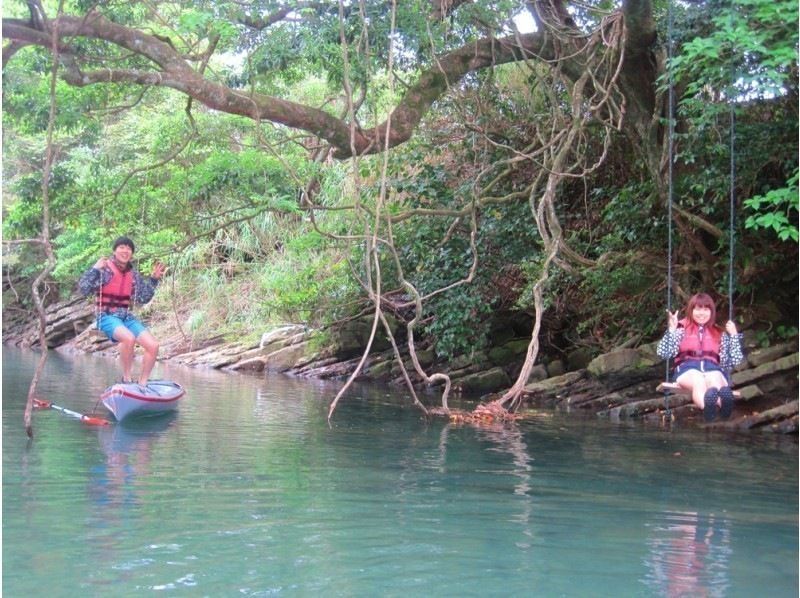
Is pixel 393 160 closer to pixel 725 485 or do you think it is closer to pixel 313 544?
pixel 725 485

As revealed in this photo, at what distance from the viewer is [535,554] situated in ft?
18.8

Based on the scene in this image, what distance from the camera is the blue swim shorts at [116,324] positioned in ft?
35.9

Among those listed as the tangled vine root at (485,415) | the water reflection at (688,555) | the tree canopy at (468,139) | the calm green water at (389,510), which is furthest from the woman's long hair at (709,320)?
the tangled vine root at (485,415)

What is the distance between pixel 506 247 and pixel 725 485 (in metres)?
7.07

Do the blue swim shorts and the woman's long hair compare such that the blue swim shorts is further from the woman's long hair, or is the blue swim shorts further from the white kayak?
the woman's long hair

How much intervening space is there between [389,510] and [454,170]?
28.9 ft

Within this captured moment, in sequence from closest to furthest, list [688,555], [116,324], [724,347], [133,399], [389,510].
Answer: [688,555] → [389,510] → [724,347] → [116,324] → [133,399]

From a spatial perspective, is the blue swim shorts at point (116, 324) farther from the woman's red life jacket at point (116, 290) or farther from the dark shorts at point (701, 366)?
the dark shorts at point (701, 366)

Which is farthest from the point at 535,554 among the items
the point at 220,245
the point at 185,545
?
the point at 220,245

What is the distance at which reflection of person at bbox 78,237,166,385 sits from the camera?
10617 millimetres

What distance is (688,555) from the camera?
5.82m

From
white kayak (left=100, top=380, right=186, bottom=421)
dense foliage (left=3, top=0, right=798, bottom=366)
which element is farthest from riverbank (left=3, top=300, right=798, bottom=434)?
Result: white kayak (left=100, top=380, right=186, bottom=421)

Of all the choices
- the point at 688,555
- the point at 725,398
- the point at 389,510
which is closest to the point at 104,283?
the point at 389,510

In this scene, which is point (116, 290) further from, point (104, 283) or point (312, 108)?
point (312, 108)
